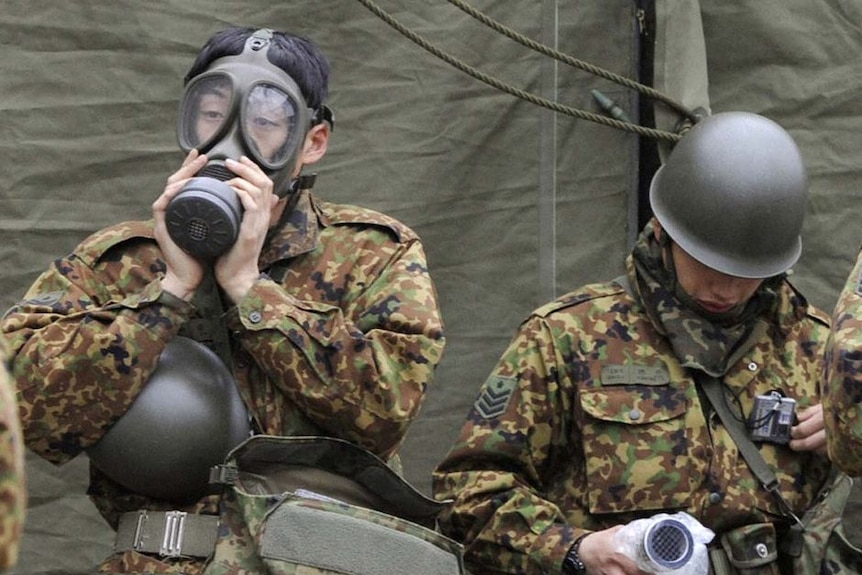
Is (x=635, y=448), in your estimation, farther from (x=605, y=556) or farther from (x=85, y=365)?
(x=85, y=365)

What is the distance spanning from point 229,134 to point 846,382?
1.29m

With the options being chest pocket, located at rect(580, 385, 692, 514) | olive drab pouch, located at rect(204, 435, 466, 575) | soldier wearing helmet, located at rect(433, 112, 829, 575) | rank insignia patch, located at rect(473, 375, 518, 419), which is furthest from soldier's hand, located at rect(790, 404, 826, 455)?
olive drab pouch, located at rect(204, 435, 466, 575)

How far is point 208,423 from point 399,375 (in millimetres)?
392

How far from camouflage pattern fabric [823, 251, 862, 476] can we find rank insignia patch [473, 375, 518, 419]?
1027 millimetres

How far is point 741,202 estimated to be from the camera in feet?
14.4

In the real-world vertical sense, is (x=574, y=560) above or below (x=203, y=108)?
below

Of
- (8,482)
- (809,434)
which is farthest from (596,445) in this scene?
(8,482)

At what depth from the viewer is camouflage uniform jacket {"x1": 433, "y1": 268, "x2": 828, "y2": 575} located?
425cm

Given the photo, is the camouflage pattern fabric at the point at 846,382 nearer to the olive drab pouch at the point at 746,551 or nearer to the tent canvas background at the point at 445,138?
the olive drab pouch at the point at 746,551

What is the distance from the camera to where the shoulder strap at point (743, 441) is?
14.0 feet

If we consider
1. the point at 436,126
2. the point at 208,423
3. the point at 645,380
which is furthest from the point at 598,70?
the point at 208,423

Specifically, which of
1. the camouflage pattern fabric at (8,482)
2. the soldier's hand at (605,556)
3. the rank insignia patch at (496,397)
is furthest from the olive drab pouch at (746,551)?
the camouflage pattern fabric at (8,482)

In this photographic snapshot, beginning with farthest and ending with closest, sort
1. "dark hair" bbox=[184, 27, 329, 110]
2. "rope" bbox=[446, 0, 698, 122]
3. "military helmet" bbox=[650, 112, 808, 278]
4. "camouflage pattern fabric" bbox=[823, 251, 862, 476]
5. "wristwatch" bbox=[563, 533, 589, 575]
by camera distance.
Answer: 1. "rope" bbox=[446, 0, 698, 122]
2. "military helmet" bbox=[650, 112, 808, 278]
3. "wristwatch" bbox=[563, 533, 589, 575]
4. "dark hair" bbox=[184, 27, 329, 110]
5. "camouflage pattern fabric" bbox=[823, 251, 862, 476]

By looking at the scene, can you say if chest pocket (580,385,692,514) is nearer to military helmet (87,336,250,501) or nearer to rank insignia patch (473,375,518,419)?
rank insignia patch (473,375,518,419)
